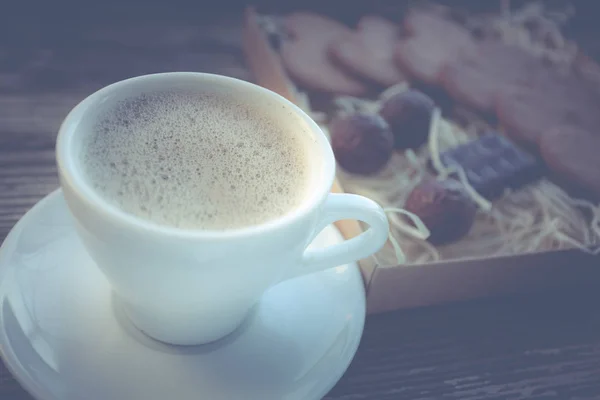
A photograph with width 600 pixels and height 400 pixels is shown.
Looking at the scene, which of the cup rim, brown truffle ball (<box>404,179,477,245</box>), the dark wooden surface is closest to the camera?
the cup rim

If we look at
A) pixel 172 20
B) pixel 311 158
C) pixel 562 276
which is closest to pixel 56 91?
pixel 172 20

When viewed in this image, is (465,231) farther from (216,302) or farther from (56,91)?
(56,91)

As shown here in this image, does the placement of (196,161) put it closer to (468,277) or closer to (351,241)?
(351,241)

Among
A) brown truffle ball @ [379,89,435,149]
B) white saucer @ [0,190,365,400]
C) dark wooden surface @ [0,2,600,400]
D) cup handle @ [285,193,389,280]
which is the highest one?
cup handle @ [285,193,389,280]

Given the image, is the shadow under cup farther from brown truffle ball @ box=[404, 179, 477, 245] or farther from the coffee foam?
brown truffle ball @ box=[404, 179, 477, 245]

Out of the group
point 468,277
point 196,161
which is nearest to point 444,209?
point 468,277

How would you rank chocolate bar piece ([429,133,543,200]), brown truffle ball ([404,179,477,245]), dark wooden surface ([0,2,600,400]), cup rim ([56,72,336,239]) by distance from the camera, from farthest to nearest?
chocolate bar piece ([429,133,543,200])
brown truffle ball ([404,179,477,245])
dark wooden surface ([0,2,600,400])
cup rim ([56,72,336,239])

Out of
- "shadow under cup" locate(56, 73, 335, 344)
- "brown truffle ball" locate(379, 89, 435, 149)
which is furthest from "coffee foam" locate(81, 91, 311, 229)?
"brown truffle ball" locate(379, 89, 435, 149)

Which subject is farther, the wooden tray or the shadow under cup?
the wooden tray
